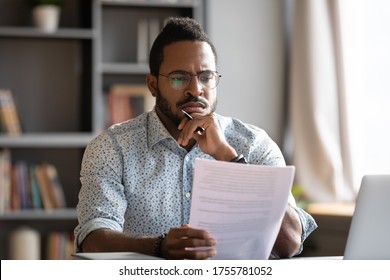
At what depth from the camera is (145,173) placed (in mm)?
2303

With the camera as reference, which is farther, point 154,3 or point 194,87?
point 154,3

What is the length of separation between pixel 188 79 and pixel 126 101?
2.31 m

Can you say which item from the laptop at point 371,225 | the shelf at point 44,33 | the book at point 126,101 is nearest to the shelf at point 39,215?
the book at point 126,101

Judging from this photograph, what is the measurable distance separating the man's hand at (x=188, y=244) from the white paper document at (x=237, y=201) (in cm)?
2

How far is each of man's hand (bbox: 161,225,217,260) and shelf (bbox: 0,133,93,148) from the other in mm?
2711

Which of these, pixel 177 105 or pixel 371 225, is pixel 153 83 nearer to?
pixel 177 105

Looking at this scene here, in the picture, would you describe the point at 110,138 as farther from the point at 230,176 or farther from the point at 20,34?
the point at 20,34

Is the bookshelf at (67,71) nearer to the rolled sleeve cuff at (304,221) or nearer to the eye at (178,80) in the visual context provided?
the eye at (178,80)

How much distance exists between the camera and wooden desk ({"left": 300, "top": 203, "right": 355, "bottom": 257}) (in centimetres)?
403

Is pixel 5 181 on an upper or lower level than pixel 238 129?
lower

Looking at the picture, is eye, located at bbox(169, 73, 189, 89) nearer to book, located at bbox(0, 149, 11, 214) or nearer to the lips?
the lips

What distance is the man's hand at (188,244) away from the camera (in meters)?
1.56

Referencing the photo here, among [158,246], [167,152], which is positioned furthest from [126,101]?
[158,246]
